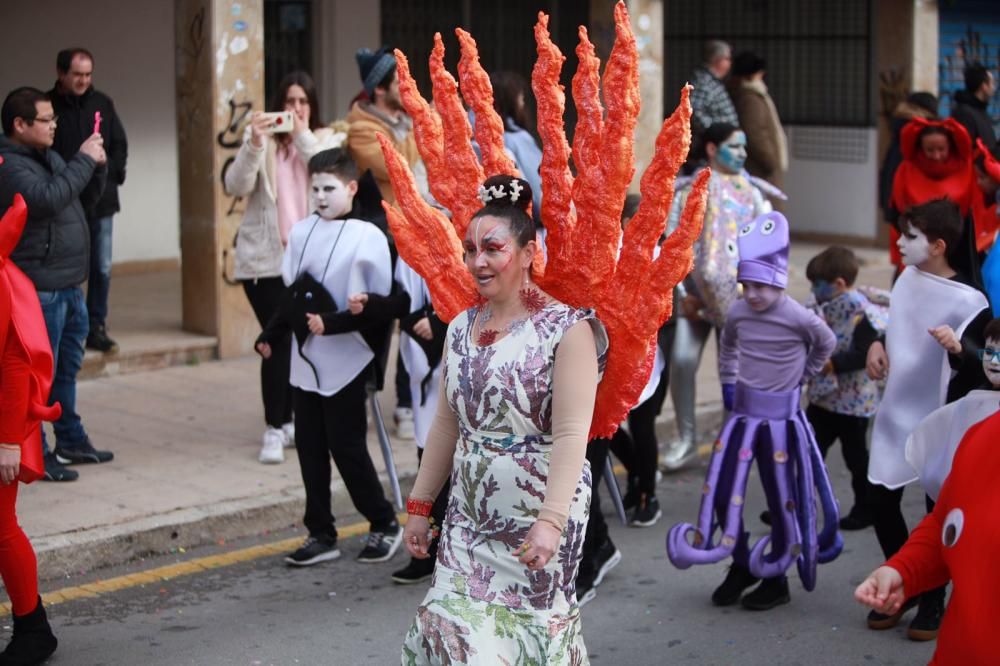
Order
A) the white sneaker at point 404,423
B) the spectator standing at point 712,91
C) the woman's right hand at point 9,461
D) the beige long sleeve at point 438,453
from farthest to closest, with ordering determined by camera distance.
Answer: the spectator standing at point 712,91 < the white sneaker at point 404,423 < the woman's right hand at point 9,461 < the beige long sleeve at point 438,453

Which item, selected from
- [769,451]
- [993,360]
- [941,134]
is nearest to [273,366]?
[769,451]

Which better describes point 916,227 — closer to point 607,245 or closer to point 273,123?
point 607,245

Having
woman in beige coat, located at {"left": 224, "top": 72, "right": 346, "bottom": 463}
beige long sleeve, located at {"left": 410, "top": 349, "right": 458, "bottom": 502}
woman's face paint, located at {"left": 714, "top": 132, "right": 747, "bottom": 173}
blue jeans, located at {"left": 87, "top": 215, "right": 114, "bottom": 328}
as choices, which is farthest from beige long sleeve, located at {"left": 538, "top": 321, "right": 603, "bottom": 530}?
blue jeans, located at {"left": 87, "top": 215, "right": 114, "bottom": 328}

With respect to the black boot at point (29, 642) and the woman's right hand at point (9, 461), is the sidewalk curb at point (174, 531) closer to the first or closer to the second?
the black boot at point (29, 642)

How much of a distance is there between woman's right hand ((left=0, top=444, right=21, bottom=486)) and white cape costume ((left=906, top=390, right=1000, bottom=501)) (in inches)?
117

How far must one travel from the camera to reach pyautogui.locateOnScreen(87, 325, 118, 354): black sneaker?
10.2 metres

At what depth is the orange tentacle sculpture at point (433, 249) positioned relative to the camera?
190 inches

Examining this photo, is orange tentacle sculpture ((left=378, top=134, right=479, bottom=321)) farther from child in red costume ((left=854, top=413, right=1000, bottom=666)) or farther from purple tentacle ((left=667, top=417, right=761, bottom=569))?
purple tentacle ((left=667, top=417, right=761, bottom=569))

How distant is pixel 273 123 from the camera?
27.9 feet

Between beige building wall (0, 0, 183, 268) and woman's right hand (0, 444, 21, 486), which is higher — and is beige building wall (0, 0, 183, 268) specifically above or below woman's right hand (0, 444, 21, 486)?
above

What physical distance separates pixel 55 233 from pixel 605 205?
151 inches

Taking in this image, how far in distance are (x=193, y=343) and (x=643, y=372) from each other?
655cm

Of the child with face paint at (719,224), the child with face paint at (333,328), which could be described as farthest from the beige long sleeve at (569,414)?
the child with face paint at (719,224)

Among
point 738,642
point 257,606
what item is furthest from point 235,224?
point 738,642
